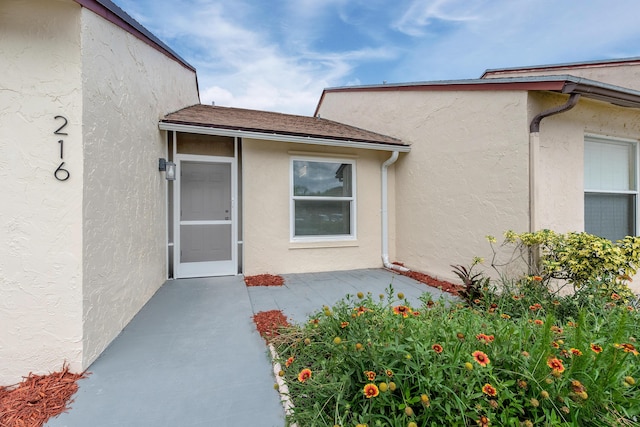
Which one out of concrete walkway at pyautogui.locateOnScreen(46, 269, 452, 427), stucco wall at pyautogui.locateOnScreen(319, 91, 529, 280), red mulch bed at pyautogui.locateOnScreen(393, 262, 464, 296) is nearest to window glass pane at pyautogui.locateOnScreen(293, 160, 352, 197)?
stucco wall at pyautogui.locateOnScreen(319, 91, 529, 280)

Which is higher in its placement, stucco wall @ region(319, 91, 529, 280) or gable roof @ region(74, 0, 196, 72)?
gable roof @ region(74, 0, 196, 72)

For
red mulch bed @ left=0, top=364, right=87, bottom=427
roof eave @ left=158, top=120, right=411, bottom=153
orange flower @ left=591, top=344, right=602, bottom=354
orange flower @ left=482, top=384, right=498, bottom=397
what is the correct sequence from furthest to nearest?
roof eave @ left=158, top=120, right=411, bottom=153 < red mulch bed @ left=0, top=364, right=87, bottom=427 < orange flower @ left=591, top=344, right=602, bottom=354 < orange flower @ left=482, top=384, right=498, bottom=397

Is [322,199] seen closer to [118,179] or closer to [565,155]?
[118,179]

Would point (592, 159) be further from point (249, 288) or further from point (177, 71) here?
point (177, 71)

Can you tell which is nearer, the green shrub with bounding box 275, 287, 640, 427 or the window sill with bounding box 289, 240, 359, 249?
the green shrub with bounding box 275, 287, 640, 427

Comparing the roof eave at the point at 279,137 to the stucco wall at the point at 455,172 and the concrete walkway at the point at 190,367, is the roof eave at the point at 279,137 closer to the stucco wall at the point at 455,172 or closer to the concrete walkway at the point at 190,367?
→ the stucco wall at the point at 455,172

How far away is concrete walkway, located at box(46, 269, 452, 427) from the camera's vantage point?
1.93 meters

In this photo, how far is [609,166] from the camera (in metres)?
4.94

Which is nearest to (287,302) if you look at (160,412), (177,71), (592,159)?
(160,412)

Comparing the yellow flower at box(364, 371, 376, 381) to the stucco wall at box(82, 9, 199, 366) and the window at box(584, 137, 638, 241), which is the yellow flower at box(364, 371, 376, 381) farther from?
the window at box(584, 137, 638, 241)

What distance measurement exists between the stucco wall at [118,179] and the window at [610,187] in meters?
7.27

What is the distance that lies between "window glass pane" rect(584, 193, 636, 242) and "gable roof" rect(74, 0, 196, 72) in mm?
7511

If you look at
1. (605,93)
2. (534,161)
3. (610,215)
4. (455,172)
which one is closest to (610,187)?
(610,215)

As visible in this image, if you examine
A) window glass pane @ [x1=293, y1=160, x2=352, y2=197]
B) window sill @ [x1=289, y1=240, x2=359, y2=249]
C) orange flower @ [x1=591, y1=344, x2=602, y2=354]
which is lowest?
orange flower @ [x1=591, y1=344, x2=602, y2=354]
